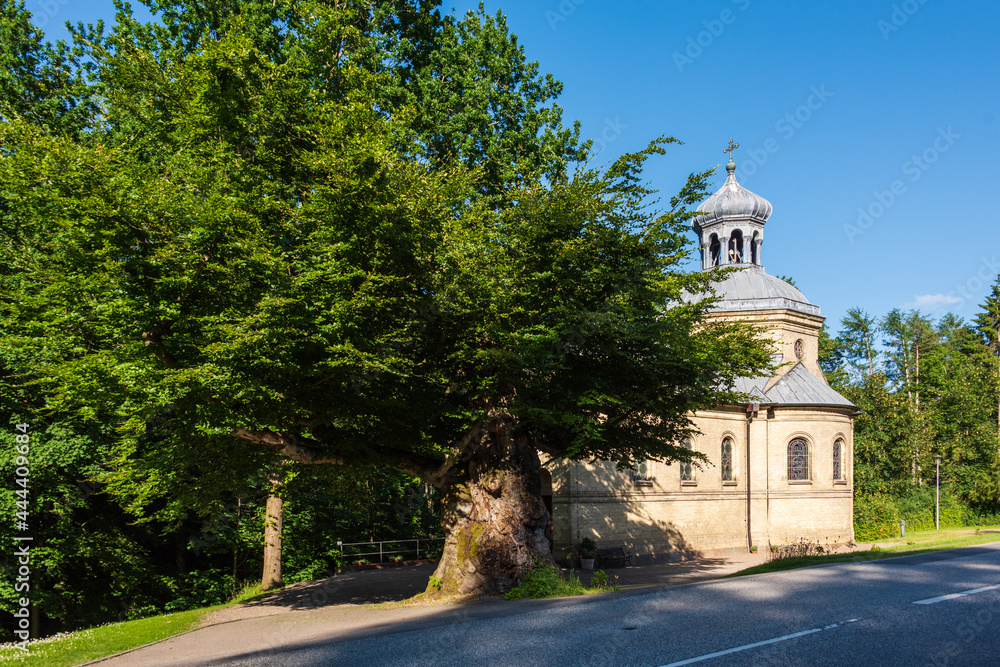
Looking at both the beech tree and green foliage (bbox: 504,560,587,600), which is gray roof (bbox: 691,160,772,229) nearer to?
the beech tree

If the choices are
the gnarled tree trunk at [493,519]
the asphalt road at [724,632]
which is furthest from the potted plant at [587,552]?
the asphalt road at [724,632]

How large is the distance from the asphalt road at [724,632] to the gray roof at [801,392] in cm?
1874

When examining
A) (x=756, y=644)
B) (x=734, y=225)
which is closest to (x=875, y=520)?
(x=734, y=225)

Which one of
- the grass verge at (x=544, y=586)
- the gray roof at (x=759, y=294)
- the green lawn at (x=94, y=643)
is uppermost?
the gray roof at (x=759, y=294)

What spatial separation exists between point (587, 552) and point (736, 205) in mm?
19764

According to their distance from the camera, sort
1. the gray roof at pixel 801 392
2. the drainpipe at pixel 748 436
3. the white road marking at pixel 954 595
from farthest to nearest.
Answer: the gray roof at pixel 801 392 < the drainpipe at pixel 748 436 < the white road marking at pixel 954 595

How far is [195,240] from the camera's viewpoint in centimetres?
1030

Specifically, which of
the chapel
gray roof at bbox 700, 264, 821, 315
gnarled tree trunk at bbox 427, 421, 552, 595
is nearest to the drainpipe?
the chapel

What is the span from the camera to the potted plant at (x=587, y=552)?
2317cm

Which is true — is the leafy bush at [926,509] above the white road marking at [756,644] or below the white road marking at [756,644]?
below

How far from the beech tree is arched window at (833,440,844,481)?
60.6ft

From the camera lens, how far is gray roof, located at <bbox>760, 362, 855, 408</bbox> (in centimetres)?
3084

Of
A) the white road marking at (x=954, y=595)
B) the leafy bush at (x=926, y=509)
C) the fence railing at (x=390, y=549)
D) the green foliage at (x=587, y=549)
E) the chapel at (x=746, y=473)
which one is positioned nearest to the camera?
the white road marking at (x=954, y=595)

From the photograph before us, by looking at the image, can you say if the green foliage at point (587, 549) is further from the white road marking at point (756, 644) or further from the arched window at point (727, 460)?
the white road marking at point (756, 644)
